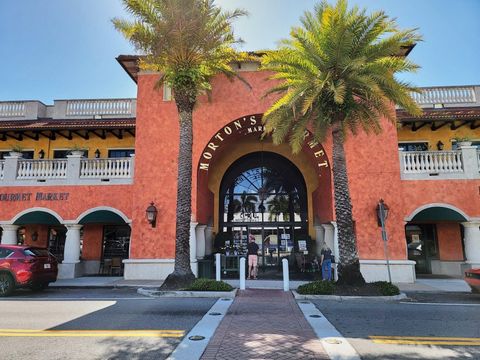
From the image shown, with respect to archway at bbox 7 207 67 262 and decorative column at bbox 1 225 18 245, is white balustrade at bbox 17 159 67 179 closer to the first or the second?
archway at bbox 7 207 67 262

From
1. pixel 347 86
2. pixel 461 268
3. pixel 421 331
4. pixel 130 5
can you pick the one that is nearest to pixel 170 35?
pixel 130 5

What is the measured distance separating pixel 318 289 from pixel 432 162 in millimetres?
8902

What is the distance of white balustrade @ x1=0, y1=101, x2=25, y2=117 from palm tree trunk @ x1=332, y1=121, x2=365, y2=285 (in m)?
20.5

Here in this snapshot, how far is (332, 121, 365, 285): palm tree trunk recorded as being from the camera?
12.1 meters

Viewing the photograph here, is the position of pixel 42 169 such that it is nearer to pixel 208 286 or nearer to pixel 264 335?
pixel 208 286

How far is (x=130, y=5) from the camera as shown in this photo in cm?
1281

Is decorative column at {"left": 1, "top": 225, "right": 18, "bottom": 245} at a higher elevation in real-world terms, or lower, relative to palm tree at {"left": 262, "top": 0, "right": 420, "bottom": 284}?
lower

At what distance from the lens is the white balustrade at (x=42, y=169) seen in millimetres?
17797

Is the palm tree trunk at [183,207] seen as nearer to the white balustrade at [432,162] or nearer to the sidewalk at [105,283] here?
the sidewalk at [105,283]

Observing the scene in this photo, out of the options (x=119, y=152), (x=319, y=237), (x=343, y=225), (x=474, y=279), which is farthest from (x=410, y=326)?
(x=119, y=152)

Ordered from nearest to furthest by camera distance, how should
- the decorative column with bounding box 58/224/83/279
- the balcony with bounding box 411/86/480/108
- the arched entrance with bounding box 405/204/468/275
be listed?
the decorative column with bounding box 58/224/83/279 < the arched entrance with bounding box 405/204/468/275 < the balcony with bounding box 411/86/480/108

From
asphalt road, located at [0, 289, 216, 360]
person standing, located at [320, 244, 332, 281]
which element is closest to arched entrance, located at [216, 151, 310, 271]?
person standing, located at [320, 244, 332, 281]

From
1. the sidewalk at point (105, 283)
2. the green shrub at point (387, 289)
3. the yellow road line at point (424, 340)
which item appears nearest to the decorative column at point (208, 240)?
the sidewalk at point (105, 283)

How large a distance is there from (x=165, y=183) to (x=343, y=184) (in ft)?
26.8
